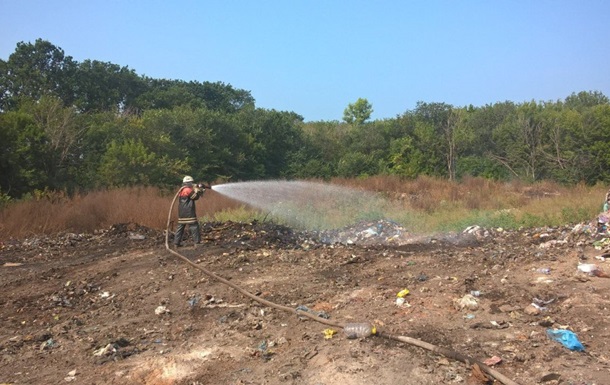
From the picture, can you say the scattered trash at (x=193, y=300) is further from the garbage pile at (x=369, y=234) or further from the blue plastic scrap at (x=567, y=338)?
the garbage pile at (x=369, y=234)

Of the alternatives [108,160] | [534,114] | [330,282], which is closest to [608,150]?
[534,114]

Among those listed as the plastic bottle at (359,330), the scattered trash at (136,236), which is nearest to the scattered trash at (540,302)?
the plastic bottle at (359,330)

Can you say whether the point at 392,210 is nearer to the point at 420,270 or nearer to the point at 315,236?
Answer: the point at 315,236

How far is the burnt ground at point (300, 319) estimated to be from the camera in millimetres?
4277

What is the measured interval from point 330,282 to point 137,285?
111 inches

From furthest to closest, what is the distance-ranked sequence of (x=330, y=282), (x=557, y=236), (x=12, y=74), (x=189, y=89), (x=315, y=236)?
1. (x=189, y=89)
2. (x=12, y=74)
3. (x=315, y=236)
4. (x=557, y=236)
5. (x=330, y=282)

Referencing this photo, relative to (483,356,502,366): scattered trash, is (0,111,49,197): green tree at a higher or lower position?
higher

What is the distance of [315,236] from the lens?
12.9 m

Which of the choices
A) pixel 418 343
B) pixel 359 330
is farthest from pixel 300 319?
pixel 418 343

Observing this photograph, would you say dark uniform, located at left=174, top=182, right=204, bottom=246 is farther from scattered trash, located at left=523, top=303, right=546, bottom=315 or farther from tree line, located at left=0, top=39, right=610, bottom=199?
tree line, located at left=0, top=39, right=610, bottom=199

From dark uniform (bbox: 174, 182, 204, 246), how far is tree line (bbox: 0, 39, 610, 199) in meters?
8.16

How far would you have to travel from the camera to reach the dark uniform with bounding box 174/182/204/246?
10.2 metres

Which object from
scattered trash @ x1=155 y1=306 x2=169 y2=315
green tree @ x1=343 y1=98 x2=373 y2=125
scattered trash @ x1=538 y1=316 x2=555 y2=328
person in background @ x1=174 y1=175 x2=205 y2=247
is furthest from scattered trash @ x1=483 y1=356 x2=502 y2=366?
green tree @ x1=343 y1=98 x2=373 y2=125

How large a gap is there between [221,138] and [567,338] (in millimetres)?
26301
